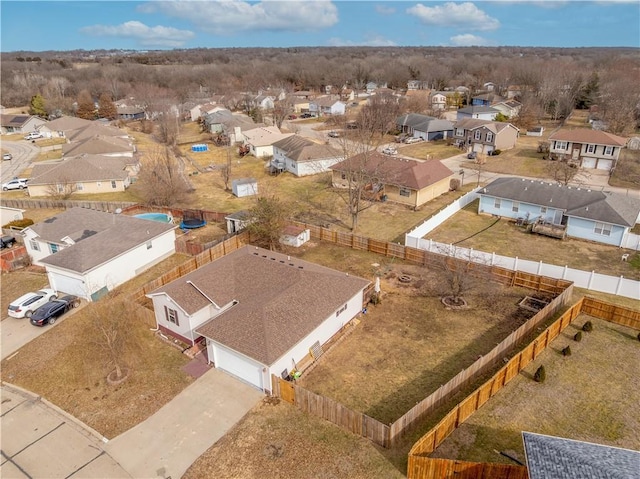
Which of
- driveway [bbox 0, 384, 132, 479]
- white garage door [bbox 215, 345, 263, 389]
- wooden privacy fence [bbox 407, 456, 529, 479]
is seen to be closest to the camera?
wooden privacy fence [bbox 407, 456, 529, 479]

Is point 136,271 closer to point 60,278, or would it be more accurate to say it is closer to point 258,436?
point 60,278

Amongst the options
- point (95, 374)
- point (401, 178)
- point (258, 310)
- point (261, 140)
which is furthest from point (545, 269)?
point (261, 140)

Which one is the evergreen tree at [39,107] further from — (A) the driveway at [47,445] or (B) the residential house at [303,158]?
(A) the driveway at [47,445]

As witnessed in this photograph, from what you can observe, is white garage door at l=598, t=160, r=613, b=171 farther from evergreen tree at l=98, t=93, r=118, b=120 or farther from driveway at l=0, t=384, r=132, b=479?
evergreen tree at l=98, t=93, r=118, b=120

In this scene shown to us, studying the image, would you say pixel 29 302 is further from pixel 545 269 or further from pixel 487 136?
pixel 487 136

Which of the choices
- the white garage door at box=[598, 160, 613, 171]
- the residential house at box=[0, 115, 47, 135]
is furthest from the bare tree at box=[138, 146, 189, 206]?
the residential house at box=[0, 115, 47, 135]

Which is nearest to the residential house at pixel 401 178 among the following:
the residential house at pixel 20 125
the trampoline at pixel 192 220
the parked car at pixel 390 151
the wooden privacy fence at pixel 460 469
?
the trampoline at pixel 192 220
